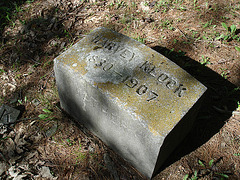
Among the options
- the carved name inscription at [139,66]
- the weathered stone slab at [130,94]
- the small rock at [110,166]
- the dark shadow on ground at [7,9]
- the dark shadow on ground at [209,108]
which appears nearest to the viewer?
the weathered stone slab at [130,94]

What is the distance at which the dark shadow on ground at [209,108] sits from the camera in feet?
7.65

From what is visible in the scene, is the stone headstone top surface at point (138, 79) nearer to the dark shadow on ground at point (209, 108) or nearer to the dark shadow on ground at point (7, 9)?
the dark shadow on ground at point (209, 108)

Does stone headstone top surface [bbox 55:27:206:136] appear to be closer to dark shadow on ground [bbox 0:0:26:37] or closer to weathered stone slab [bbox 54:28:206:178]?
weathered stone slab [bbox 54:28:206:178]

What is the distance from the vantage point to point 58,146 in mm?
2426

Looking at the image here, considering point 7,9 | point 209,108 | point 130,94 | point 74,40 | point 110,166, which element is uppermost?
point 130,94

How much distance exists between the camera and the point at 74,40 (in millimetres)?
3463

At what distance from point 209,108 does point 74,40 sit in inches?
87.3

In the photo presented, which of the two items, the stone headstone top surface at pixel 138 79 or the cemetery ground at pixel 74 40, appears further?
the cemetery ground at pixel 74 40

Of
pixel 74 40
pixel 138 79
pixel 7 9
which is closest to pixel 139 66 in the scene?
pixel 138 79

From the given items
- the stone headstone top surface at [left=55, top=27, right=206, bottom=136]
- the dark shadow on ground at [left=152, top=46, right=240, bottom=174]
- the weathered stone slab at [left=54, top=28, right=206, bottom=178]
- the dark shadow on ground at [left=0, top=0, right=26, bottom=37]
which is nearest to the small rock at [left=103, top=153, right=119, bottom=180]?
the weathered stone slab at [left=54, top=28, right=206, bottom=178]

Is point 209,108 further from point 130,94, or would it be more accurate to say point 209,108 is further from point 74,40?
point 74,40

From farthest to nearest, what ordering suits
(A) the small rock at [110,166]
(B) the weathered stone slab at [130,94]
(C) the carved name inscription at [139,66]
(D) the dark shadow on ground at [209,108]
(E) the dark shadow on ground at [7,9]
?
(E) the dark shadow on ground at [7,9]
(D) the dark shadow on ground at [209,108]
(A) the small rock at [110,166]
(C) the carved name inscription at [139,66]
(B) the weathered stone slab at [130,94]

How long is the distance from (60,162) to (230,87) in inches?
84.4

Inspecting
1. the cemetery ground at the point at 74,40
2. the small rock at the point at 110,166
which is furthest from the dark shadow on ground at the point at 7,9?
the small rock at the point at 110,166
